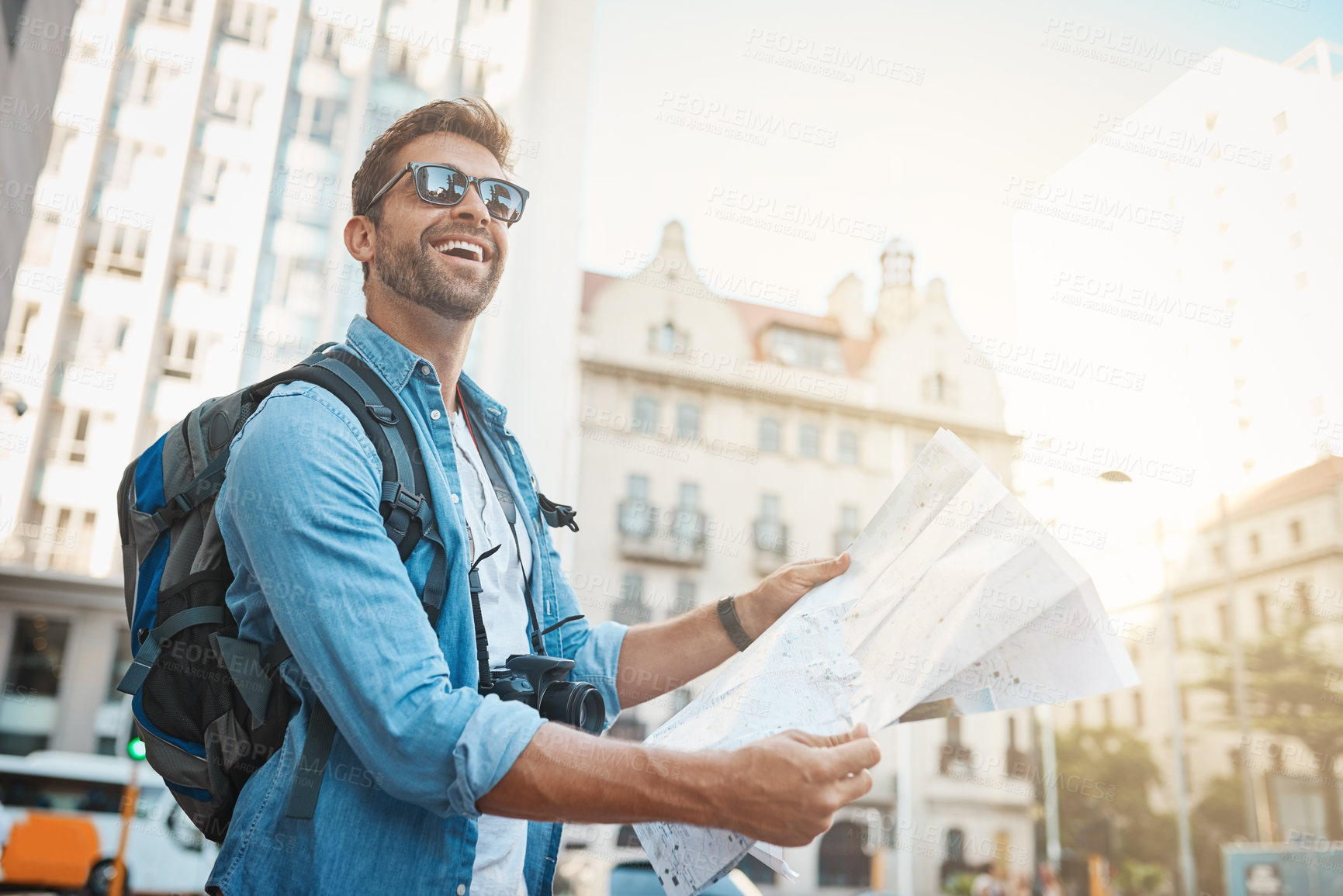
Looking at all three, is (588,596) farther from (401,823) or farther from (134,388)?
(401,823)

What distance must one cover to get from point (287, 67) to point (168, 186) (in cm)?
551

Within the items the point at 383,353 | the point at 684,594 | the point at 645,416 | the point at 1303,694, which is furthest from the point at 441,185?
the point at 1303,694

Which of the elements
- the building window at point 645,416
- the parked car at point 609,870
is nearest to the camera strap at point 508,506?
the parked car at point 609,870

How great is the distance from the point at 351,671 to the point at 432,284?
894mm

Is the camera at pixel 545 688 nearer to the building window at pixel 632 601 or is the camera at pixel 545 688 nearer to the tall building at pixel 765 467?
the tall building at pixel 765 467

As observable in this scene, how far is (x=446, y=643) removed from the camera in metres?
1.51

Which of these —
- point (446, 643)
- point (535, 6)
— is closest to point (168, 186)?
point (535, 6)

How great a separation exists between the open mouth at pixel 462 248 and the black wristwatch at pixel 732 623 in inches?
36.0

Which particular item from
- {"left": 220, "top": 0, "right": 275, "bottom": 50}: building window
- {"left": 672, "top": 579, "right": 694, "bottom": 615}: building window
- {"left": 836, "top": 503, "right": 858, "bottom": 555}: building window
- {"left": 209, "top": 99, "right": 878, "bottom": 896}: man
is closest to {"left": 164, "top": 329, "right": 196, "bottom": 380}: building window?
{"left": 220, "top": 0, "right": 275, "bottom": 50}: building window

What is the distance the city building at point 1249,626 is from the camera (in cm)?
2925

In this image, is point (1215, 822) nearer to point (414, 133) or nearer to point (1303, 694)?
point (1303, 694)

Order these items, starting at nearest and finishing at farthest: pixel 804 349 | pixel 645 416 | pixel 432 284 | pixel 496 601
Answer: pixel 496 601, pixel 432 284, pixel 645 416, pixel 804 349

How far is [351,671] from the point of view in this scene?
1.28 m

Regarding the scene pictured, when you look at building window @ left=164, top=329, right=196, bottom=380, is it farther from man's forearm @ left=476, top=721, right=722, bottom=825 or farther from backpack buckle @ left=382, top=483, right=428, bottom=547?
man's forearm @ left=476, top=721, right=722, bottom=825
